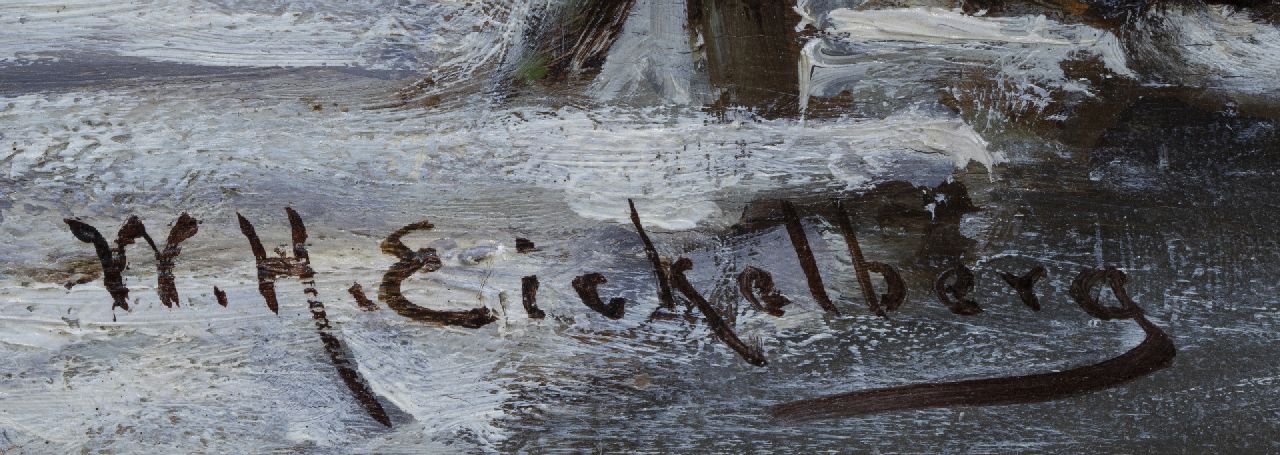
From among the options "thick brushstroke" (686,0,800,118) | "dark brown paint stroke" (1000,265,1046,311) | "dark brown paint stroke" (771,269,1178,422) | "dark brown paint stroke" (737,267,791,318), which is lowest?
"dark brown paint stroke" (771,269,1178,422)

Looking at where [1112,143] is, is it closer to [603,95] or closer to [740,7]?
[740,7]

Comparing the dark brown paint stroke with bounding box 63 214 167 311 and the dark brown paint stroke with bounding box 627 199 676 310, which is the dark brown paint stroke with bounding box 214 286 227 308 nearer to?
the dark brown paint stroke with bounding box 63 214 167 311

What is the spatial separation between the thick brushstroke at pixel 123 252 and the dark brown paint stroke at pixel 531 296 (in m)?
0.77

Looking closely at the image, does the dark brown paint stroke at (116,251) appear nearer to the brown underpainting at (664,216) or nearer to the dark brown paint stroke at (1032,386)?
the brown underpainting at (664,216)

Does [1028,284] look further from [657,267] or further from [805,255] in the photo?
[657,267]

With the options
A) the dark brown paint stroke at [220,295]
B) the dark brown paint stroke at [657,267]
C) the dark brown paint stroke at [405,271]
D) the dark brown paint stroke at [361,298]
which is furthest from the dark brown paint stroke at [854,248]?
the dark brown paint stroke at [220,295]

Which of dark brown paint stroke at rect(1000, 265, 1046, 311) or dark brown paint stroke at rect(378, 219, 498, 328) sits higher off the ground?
dark brown paint stroke at rect(1000, 265, 1046, 311)

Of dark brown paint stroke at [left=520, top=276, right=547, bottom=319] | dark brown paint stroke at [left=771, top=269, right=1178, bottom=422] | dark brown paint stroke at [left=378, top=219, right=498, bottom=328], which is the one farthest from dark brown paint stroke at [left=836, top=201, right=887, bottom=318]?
dark brown paint stroke at [left=378, top=219, right=498, bottom=328]

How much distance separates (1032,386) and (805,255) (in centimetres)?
63

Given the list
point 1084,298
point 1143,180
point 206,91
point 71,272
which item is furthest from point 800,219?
point 71,272

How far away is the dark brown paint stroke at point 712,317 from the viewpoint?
1.46 m

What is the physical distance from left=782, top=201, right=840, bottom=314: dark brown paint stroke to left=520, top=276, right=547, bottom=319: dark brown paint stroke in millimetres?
612

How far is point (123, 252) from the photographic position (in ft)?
4.70

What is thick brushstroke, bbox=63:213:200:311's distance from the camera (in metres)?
1.43
